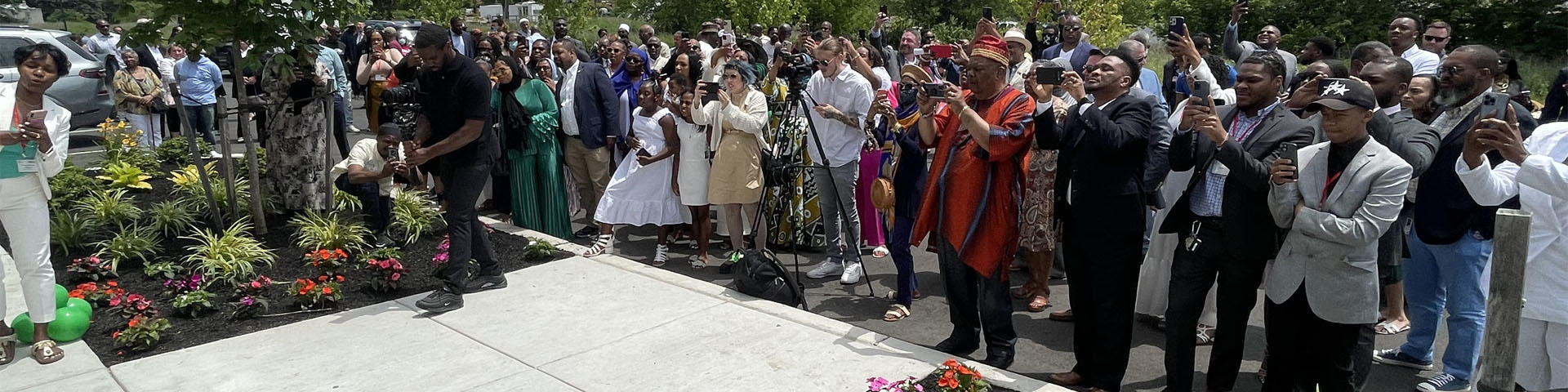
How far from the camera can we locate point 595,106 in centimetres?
837

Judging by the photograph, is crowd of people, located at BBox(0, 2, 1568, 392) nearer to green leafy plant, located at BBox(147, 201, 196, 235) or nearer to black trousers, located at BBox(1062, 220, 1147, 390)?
black trousers, located at BBox(1062, 220, 1147, 390)

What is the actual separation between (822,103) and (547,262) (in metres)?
2.29

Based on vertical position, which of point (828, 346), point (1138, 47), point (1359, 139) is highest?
point (1138, 47)

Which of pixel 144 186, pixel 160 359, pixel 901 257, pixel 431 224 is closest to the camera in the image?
pixel 160 359

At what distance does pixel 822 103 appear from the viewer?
7098 mm

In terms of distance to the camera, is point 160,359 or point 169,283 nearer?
point 160,359

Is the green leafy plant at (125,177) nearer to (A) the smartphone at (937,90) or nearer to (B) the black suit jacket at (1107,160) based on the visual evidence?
(A) the smartphone at (937,90)

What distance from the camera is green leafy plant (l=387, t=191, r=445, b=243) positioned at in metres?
7.83

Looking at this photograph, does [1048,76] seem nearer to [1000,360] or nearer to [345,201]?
[1000,360]

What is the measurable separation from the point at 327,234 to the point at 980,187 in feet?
15.3

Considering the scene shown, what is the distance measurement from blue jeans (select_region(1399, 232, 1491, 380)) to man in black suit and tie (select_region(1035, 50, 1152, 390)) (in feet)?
5.25

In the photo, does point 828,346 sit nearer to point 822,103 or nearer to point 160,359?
point 822,103

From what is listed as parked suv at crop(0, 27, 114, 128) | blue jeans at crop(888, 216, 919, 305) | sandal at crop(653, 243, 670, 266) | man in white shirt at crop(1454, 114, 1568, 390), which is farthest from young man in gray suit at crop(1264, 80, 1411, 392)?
parked suv at crop(0, 27, 114, 128)

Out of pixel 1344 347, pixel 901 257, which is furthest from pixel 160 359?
pixel 1344 347
